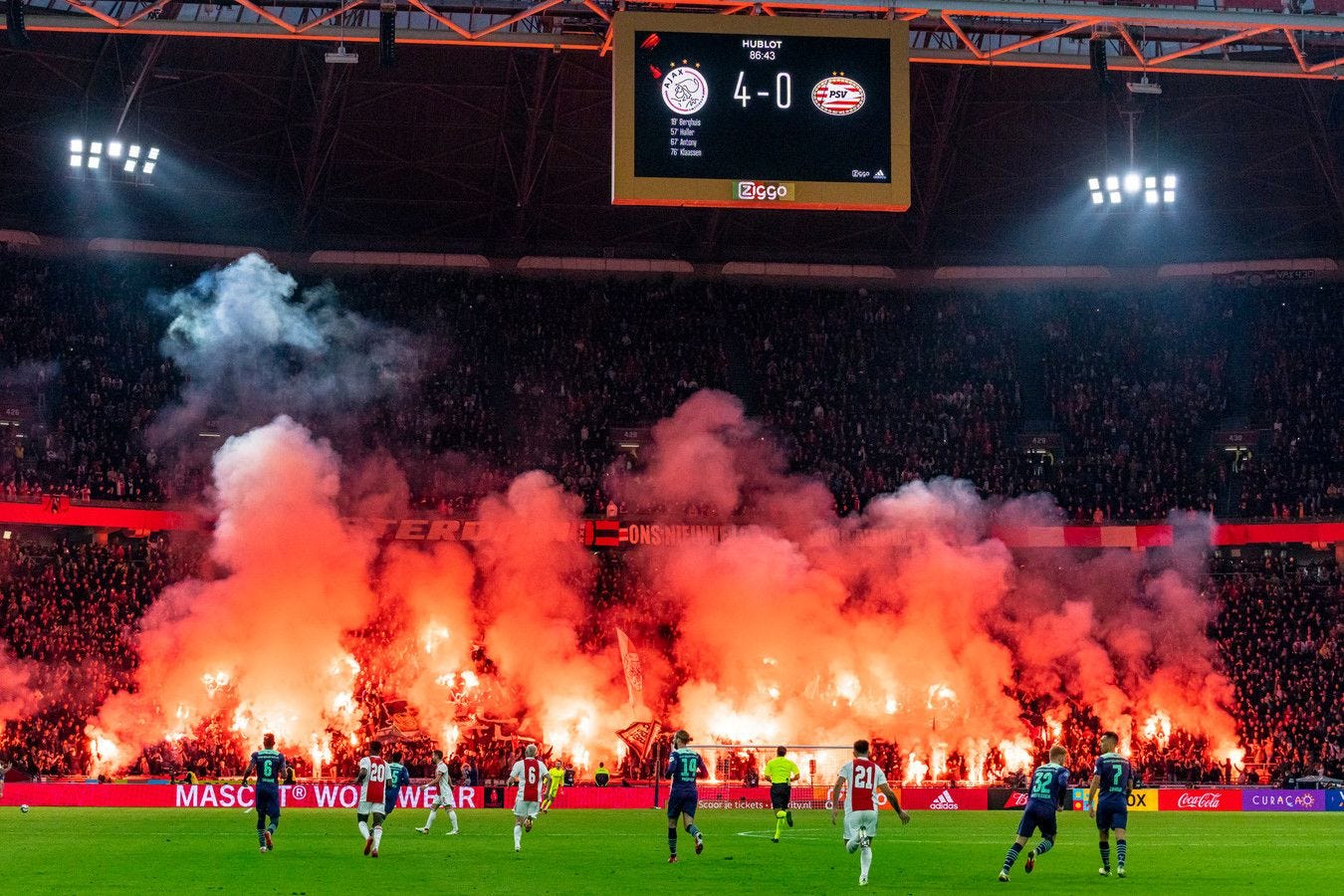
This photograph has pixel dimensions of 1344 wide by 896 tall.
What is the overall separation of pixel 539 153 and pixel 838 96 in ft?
83.9

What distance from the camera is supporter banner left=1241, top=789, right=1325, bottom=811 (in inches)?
1469

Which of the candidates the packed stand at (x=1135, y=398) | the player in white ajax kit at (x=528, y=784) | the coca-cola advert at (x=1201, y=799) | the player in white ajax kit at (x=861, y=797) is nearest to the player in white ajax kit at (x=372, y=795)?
the player in white ajax kit at (x=528, y=784)

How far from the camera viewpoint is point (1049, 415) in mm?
50312

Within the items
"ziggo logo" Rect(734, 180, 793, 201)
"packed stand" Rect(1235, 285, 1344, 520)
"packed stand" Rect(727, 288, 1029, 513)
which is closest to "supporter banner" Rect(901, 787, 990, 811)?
"packed stand" Rect(727, 288, 1029, 513)

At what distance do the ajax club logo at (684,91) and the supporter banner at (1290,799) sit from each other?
25.1m

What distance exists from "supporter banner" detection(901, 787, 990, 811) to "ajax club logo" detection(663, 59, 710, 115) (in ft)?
69.6

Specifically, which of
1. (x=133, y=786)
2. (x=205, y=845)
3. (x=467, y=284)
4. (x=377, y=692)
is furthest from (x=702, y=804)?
(x=467, y=284)

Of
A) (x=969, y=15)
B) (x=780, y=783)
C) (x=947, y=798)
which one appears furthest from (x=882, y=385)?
(x=969, y=15)

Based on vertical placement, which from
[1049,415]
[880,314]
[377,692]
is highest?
[880,314]

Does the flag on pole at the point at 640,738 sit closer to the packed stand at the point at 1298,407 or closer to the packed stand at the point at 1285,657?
the packed stand at the point at 1285,657

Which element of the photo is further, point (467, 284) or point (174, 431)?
point (467, 284)

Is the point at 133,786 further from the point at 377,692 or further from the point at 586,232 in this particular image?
the point at 586,232

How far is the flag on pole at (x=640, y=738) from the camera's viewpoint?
41.6 meters

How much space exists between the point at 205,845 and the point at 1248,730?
29.6 m
